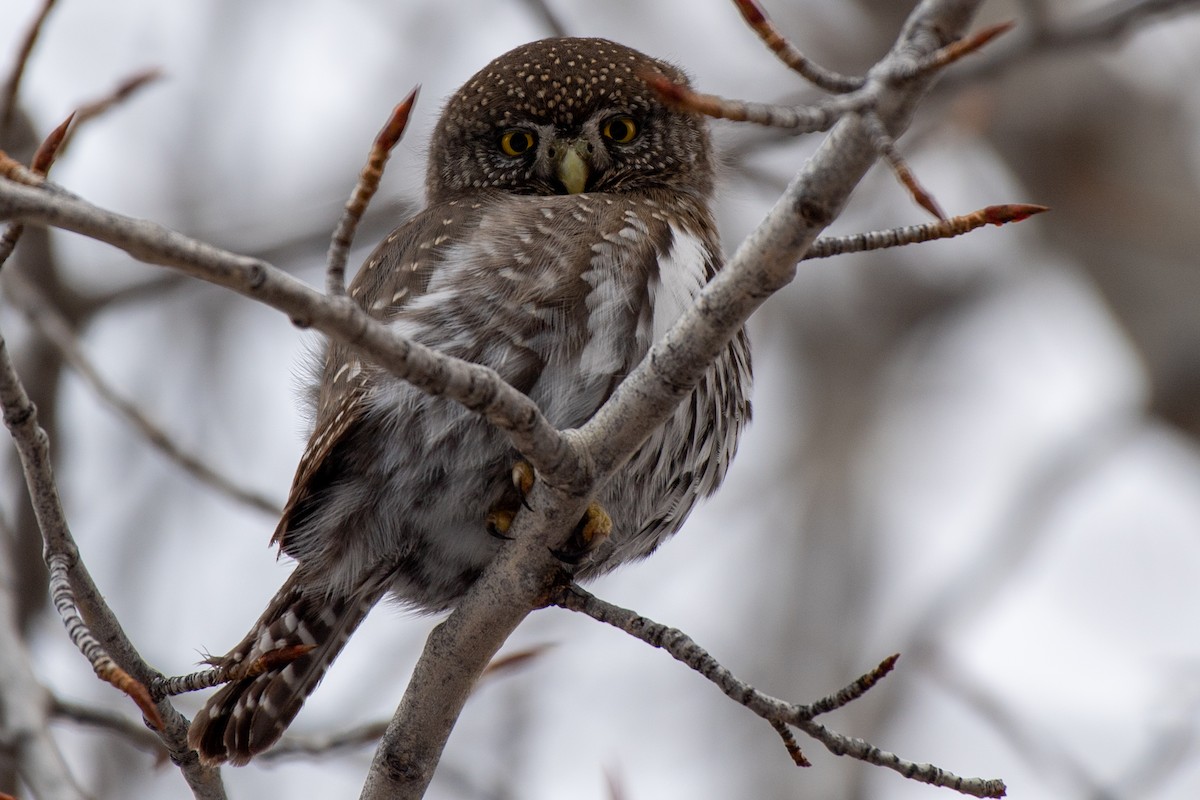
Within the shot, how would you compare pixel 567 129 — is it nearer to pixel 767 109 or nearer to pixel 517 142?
pixel 517 142

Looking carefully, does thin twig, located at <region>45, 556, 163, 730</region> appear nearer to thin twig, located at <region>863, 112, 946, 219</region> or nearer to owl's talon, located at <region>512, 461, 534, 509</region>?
owl's talon, located at <region>512, 461, 534, 509</region>

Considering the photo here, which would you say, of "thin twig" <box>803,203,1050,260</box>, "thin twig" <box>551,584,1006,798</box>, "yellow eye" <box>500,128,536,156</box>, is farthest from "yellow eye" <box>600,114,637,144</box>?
"thin twig" <box>803,203,1050,260</box>

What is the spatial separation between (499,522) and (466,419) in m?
0.28

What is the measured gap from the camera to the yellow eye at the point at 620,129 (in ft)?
15.7

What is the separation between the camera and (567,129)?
4766 mm

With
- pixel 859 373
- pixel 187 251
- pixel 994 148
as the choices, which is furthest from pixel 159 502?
pixel 187 251

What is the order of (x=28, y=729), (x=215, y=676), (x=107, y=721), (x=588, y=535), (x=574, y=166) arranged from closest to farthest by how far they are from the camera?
(x=28, y=729) < (x=215, y=676) < (x=588, y=535) < (x=107, y=721) < (x=574, y=166)

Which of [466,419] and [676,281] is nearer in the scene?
[466,419]

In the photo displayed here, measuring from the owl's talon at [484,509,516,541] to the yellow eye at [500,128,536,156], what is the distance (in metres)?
1.65

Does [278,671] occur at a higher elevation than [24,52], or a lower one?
lower

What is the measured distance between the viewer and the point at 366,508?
3799 mm

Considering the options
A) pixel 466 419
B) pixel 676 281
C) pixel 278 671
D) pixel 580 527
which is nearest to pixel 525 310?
pixel 466 419

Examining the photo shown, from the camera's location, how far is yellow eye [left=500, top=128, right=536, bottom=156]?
15.7ft

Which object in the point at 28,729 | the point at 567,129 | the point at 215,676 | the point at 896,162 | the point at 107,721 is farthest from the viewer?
the point at 567,129
